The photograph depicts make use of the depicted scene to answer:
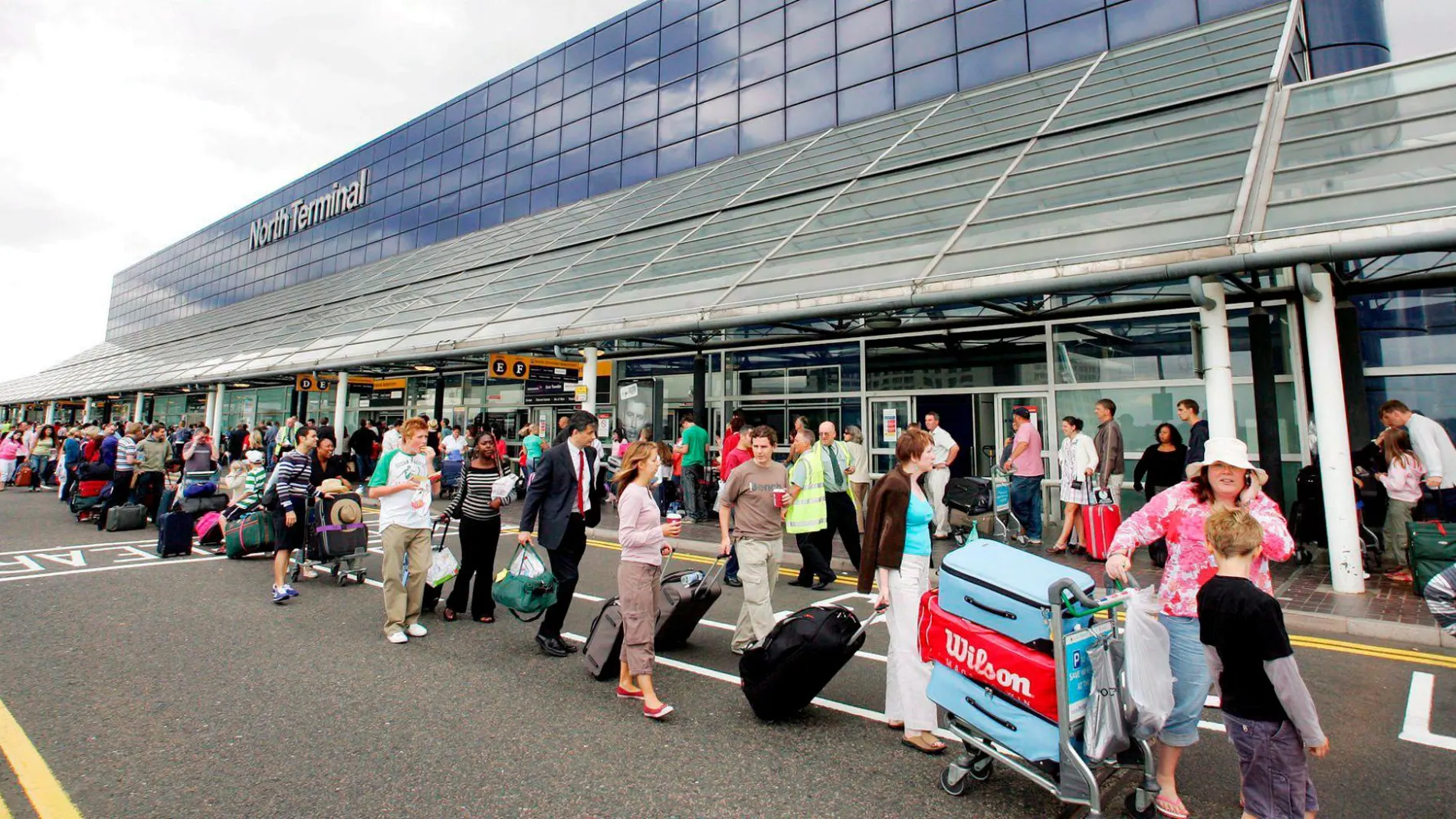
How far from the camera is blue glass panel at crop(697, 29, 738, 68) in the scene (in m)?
22.9

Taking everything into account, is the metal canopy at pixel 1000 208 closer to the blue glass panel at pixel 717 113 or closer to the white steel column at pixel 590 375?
the white steel column at pixel 590 375

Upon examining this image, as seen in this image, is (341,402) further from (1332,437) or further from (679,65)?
(1332,437)

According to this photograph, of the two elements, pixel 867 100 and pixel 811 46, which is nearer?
pixel 867 100

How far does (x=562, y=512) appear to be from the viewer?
5340 mm

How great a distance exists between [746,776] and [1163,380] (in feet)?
32.5

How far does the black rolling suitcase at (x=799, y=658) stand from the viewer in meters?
3.75

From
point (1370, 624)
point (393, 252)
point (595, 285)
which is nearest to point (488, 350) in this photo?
point (595, 285)

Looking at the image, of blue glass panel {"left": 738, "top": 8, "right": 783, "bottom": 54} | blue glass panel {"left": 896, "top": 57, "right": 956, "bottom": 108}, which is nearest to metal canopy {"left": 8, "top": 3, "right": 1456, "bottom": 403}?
blue glass panel {"left": 896, "top": 57, "right": 956, "bottom": 108}

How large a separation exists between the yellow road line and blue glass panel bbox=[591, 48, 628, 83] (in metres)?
26.9

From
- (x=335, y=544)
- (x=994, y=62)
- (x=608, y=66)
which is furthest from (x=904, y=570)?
(x=608, y=66)

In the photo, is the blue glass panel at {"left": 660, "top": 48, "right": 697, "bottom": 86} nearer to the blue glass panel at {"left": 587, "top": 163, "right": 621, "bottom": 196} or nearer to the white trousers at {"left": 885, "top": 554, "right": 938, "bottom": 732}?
the blue glass panel at {"left": 587, "top": 163, "right": 621, "bottom": 196}

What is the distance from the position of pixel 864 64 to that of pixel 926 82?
7.10 ft

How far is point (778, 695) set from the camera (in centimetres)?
382

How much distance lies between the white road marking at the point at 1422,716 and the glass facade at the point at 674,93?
1465 cm
